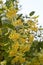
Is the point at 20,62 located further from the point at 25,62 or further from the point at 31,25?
the point at 31,25

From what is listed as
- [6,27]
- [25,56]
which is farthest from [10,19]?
[25,56]

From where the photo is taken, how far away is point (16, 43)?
25.3 inches

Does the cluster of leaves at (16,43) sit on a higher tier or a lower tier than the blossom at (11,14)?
lower

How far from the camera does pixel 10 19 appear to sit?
0.70 metres

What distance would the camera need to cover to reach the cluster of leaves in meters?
0.64

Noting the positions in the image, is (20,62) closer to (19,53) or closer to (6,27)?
(19,53)

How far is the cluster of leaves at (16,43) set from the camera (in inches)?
25.2

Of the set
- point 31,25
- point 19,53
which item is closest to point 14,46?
point 19,53

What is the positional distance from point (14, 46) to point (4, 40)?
0.25 feet

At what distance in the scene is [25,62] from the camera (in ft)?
2.10

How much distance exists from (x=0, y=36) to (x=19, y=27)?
78 mm

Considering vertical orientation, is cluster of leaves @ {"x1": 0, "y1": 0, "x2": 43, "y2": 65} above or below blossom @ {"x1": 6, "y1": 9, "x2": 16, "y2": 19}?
below

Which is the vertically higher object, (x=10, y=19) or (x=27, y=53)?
(x=10, y=19)

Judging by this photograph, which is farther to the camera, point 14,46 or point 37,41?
point 37,41
